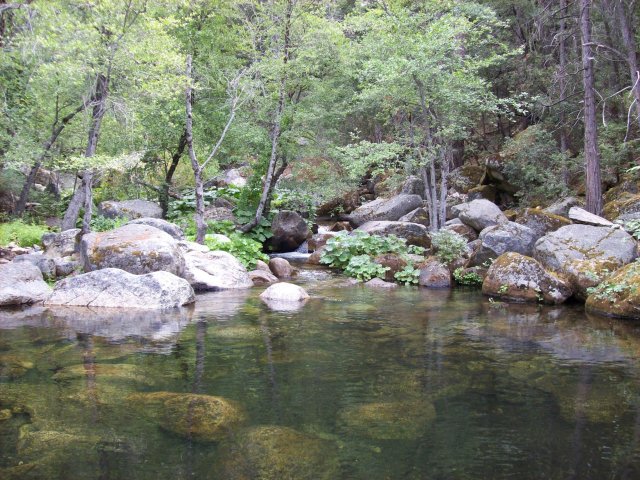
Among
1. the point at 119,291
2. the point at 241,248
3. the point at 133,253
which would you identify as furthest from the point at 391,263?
the point at 119,291

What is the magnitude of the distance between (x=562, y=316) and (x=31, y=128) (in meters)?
16.4

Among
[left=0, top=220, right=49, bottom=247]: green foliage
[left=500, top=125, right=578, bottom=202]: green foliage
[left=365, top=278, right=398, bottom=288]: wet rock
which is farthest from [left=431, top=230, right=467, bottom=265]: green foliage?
[left=0, top=220, right=49, bottom=247]: green foliage

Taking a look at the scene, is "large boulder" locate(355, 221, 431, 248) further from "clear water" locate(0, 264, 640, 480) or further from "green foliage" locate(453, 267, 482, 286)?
"clear water" locate(0, 264, 640, 480)

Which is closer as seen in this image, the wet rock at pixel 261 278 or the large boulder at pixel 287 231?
the wet rock at pixel 261 278

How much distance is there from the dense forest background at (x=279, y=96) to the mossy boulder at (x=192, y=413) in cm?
861

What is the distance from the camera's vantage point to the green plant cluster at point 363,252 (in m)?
15.2

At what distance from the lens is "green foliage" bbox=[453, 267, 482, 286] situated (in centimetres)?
1405

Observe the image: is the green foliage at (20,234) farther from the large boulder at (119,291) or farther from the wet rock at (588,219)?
the wet rock at (588,219)

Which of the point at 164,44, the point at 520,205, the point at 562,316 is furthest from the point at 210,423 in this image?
the point at 520,205

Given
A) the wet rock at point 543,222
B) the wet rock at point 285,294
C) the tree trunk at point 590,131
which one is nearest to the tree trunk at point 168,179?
the wet rock at point 285,294

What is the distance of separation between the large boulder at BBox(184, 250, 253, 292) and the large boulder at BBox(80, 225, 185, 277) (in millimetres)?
620

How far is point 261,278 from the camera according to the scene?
47.9ft

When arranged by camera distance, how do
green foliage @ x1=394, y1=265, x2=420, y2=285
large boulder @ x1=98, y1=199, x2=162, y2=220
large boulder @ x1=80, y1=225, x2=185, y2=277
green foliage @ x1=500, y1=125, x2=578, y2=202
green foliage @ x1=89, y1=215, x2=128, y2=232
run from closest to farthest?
large boulder @ x1=80, y1=225, x2=185, y2=277
green foliage @ x1=394, y1=265, x2=420, y2=285
green foliage @ x1=89, y1=215, x2=128, y2=232
large boulder @ x1=98, y1=199, x2=162, y2=220
green foliage @ x1=500, y1=125, x2=578, y2=202

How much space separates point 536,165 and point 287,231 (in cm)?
993
